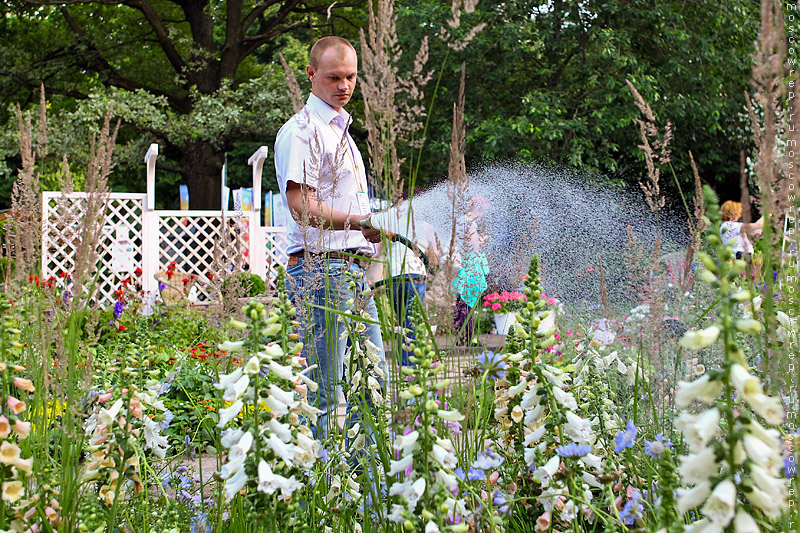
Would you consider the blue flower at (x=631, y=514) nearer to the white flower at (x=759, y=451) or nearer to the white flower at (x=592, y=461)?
the white flower at (x=592, y=461)

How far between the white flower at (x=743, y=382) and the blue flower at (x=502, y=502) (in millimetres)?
496

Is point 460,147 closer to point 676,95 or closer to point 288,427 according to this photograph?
point 288,427

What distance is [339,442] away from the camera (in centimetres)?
152

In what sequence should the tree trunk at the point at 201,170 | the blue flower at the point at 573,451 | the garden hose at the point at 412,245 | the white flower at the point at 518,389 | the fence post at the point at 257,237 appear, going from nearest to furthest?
the blue flower at the point at 573,451, the white flower at the point at 518,389, the garden hose at the point at 412,245, the fence post at the point at 257,237, the tree trunk at the point at 201,170

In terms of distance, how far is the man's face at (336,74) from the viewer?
230 cm

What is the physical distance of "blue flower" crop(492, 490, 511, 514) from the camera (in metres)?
1.14

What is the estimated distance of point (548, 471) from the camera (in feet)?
3.56

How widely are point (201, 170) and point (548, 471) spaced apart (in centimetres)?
1291

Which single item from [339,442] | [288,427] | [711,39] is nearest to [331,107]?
[339,442]

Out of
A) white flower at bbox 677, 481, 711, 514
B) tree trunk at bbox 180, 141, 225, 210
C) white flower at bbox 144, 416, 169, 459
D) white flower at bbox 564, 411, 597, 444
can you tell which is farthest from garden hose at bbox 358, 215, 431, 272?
tree trunk at bbox 180, 141, 225, 210

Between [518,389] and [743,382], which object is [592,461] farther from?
[743,382]

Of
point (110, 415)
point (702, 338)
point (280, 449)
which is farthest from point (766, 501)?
point (110, 415)

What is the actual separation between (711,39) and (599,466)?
1182cm

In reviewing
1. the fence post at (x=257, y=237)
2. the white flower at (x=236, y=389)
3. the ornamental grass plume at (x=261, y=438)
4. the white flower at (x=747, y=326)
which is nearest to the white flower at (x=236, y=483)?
the ornamental grass plume at (x=261, y=438)
